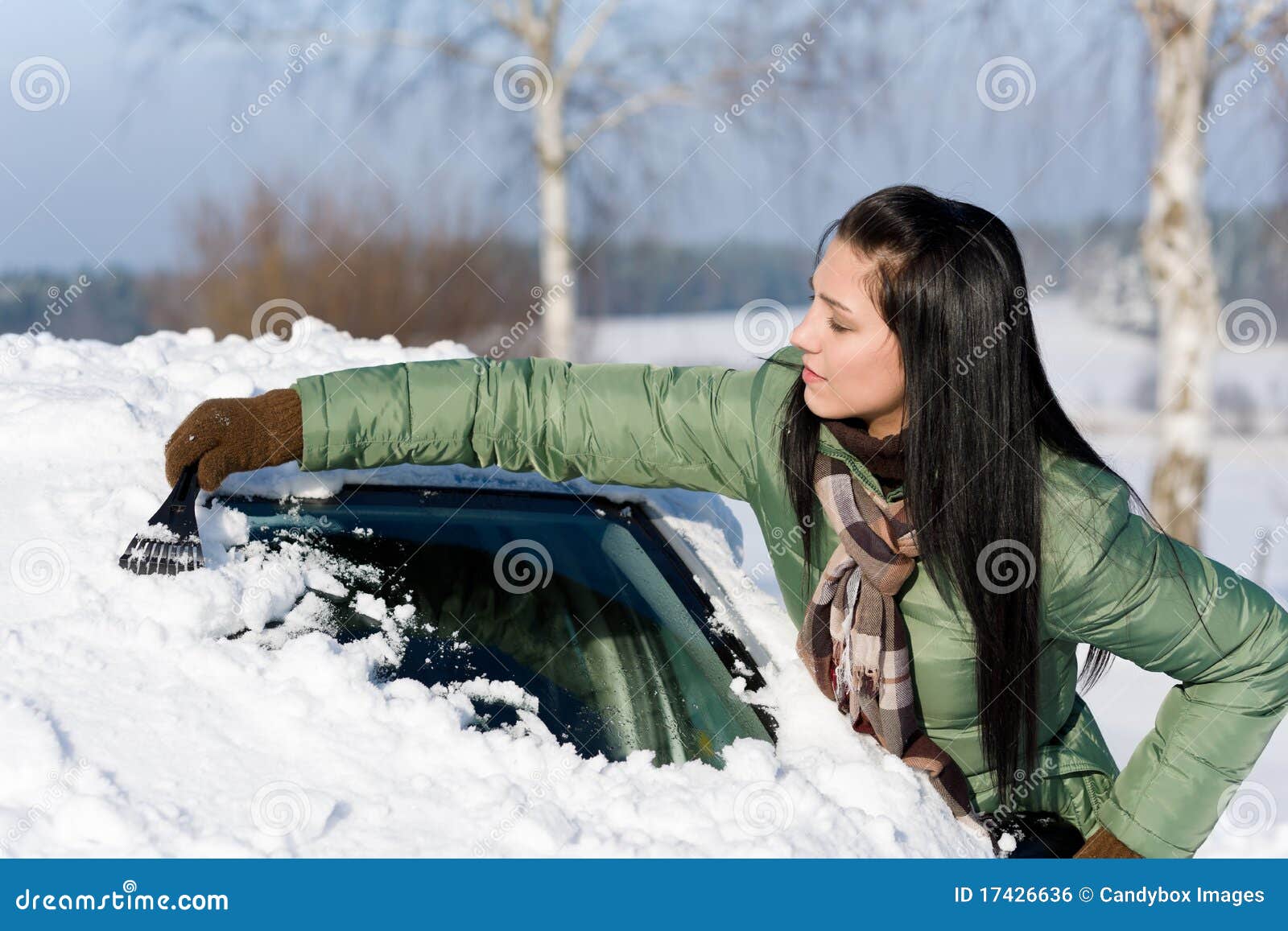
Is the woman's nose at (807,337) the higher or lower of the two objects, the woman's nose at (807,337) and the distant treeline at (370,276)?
the lower

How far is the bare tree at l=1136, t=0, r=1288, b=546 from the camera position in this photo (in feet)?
21.1

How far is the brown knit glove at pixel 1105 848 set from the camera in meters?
2.01

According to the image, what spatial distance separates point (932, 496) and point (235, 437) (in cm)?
119

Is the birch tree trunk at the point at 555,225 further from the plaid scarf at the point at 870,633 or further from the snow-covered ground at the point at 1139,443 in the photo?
the plaid scarf at the point at 870,633

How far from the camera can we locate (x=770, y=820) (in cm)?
155

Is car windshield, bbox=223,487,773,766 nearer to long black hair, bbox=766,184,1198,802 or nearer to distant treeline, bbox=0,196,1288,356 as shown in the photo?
long black hair, bbox=766,184,1198,802

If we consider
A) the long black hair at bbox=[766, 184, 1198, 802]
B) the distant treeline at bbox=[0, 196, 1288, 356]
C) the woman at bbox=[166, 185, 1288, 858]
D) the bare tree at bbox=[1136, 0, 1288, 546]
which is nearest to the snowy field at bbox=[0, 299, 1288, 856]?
the woman at bbox=[166, 185, 1288, 858]

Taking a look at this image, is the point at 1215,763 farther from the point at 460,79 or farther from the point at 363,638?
the point at 460,79

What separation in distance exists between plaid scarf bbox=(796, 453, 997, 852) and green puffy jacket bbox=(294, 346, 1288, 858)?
0.27ft

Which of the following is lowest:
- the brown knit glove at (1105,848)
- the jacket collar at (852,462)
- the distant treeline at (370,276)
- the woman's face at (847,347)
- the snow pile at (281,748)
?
the brown knit glove at (1105,848)

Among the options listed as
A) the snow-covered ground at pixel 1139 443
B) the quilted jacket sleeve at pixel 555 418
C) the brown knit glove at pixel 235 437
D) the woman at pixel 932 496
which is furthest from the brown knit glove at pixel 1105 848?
the brown knit glove at pixel 235 437

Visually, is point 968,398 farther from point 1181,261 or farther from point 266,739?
point 1181,261

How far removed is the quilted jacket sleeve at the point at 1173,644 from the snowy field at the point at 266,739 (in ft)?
1.44

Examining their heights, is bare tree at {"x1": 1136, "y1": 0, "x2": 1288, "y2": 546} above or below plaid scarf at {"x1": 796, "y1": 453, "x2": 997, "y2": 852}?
above
